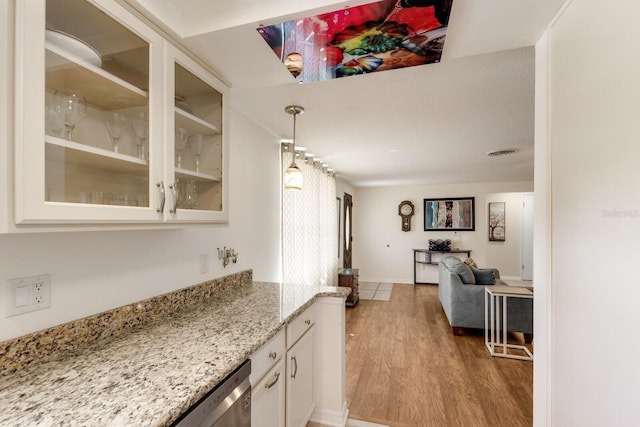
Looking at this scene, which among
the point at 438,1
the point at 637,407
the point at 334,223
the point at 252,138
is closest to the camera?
the point at 637,407

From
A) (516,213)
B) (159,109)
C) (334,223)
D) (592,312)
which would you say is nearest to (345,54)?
(159,109)

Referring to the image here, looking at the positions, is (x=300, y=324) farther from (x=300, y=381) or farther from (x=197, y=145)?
(x=197, y=145)

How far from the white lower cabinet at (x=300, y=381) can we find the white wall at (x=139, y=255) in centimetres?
76

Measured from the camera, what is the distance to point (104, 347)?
112cm

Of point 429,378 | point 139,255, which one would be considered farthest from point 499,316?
point 139,255

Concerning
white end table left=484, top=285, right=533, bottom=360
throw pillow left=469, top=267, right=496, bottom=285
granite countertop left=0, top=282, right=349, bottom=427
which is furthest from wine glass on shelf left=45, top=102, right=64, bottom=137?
throw pillow left=469, top=267, right=496, bottom=285

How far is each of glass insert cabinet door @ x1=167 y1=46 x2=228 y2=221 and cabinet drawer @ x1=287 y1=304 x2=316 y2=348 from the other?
0.72 meters

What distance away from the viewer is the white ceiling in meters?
1.10

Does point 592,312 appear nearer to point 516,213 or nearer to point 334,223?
point 334,223

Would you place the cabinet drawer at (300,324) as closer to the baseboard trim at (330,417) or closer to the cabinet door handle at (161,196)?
the baseboard trim at (330,417)

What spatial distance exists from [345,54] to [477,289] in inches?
126

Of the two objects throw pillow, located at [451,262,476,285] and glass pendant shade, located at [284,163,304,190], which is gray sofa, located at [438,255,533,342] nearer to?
throw pillow, located at [451,262,476,285]

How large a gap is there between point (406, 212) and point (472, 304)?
336cm

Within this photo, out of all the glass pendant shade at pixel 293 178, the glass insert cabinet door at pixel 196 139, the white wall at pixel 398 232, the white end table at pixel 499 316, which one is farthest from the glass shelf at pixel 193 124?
the white wall at pixel 398 232
